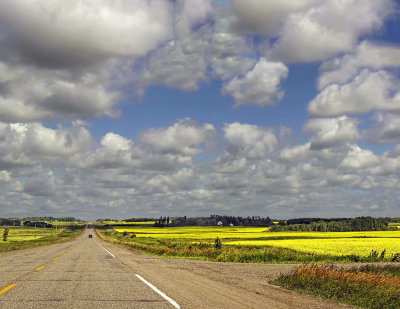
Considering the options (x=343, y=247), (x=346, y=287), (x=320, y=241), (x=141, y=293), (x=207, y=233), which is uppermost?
(x=141, y=293)

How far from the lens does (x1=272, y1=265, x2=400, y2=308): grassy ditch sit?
36.7ft

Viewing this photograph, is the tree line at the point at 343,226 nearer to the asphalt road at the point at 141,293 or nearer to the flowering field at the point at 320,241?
the flowering field at the point at 320,241

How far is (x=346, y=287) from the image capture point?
13.0 metres

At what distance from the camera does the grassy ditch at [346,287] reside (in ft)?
36.7

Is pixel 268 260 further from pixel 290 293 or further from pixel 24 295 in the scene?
pixel 24 295

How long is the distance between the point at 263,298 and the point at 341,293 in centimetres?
293

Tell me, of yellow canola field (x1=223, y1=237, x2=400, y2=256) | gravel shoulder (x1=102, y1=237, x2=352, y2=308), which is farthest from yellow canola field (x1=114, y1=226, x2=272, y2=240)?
gravel shoulder (x1=102, y1=237, x2=352, y2=308)

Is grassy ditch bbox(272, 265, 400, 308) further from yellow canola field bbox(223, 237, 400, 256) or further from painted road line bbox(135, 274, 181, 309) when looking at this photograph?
yellow canola field bbox(223, 237, 400, 256)

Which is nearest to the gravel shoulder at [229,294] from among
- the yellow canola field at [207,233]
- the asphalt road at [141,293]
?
the asphalt road at [141,293]

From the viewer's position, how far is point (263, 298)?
11086 mm

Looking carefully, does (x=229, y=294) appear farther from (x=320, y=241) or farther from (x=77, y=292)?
(x=320, y=241)

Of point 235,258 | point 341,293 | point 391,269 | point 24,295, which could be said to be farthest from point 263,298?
point 235,258

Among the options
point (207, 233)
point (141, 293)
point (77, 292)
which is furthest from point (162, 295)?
→ point (207, 233)

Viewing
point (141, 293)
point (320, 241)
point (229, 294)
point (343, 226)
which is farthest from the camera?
point (343, 226)
